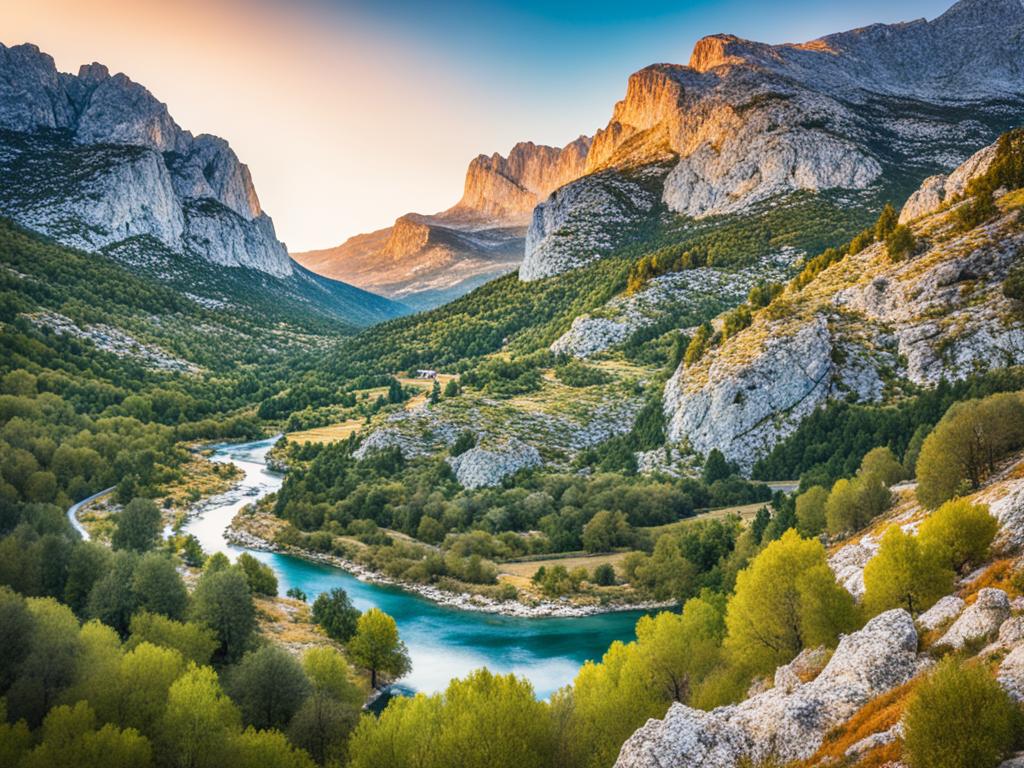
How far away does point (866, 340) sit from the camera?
92.6m

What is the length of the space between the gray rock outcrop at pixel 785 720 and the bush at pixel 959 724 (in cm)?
590

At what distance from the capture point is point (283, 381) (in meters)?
185

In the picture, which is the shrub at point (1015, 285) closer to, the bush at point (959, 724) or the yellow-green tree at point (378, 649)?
the yellow-green tree at point (378, 649)

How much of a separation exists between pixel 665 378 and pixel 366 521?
6048 cm

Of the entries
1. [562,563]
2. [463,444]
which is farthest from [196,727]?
[463,444]

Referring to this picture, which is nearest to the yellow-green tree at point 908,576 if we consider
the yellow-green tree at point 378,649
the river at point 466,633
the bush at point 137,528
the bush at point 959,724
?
the bush at point 959,724

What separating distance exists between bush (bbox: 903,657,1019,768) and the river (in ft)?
130

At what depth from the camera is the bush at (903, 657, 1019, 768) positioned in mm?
15359

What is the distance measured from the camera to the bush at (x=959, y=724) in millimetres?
15359

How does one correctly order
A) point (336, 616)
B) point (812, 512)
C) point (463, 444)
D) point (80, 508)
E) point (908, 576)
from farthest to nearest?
point (463, 444) < point (80, 508) < point (336, 616) < point (812, 512) < point (908, 576)

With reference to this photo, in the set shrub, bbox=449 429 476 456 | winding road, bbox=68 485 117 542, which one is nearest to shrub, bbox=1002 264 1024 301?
shrub, bbox=449 429 476 456

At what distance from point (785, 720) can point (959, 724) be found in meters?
7.91

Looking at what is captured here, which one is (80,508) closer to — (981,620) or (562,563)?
(562,563)

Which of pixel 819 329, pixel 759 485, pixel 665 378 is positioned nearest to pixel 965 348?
pixel 819 329
